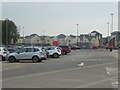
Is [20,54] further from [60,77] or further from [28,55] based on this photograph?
[60,77]

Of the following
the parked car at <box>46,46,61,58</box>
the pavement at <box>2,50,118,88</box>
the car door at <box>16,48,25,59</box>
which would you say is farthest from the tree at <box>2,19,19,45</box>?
the pavement at <box>2,50,118,88</box>

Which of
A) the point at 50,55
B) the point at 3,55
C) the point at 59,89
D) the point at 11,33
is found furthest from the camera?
the point at 11,33

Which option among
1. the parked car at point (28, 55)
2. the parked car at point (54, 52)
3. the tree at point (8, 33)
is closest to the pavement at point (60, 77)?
the parked car at point (28, 55)

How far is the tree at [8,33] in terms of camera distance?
116275mm

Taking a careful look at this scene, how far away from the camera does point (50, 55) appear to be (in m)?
46.2

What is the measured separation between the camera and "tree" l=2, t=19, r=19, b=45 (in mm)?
116275

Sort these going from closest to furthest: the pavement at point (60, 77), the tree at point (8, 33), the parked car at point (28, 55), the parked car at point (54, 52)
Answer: the pavement at point (60, 77)
the parked car at point (28, 55)
the parked car at point (54, 52)
the tree at point (8, 33)

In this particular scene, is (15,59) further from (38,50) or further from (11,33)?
(11,33)

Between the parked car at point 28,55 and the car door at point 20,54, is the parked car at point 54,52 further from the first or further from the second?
the car door at point 20,54

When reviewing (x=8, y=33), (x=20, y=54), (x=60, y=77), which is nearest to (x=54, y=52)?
(x=20, y=54)

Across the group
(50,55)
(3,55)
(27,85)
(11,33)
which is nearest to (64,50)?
(50,55)

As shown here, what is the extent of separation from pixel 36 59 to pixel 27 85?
19.9 meters

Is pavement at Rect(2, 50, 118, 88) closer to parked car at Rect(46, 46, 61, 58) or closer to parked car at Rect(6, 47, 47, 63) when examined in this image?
parked car at Rect(6, 47, 47, 63)

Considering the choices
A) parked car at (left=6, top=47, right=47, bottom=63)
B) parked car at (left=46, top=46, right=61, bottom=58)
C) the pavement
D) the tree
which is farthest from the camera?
the tree
